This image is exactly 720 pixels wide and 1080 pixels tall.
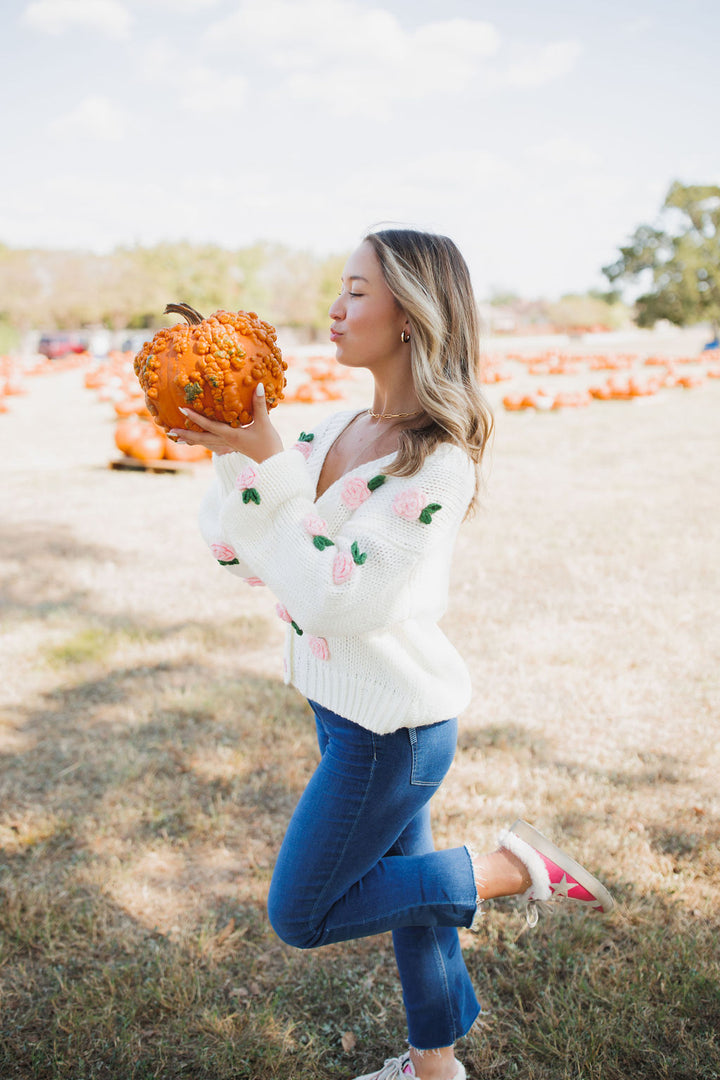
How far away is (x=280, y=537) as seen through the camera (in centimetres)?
191

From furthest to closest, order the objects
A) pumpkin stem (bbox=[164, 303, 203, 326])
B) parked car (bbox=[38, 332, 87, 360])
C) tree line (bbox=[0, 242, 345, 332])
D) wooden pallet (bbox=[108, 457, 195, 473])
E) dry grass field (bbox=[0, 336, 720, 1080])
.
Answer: tree line (bbox=[0, 242, 345, 332])
parked car (bbox=[38, 332, 87, 360])
wooden pallet (bbox=[108, 457, 195, 473])
dry grass field (bbox=[0, 336, 720, 1080])
pumpkin stem (bbox=[164, 303, 203, 326])

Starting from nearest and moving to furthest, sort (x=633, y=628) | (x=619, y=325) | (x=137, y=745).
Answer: (x=137, y=745)
(x=633, y=628)
(x=619, y=325)

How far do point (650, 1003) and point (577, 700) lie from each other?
2.00m

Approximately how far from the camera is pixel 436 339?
1.97 metres

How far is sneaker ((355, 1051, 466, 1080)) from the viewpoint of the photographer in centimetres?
225

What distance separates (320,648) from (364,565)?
0.29m

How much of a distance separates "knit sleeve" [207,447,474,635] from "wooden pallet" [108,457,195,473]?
8216mm

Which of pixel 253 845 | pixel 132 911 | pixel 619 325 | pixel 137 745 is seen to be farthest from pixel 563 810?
pixel 619 325

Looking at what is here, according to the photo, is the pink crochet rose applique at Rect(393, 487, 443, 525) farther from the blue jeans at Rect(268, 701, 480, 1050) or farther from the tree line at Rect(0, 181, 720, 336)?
the tree line at Rect(0, 181, 720, 336)

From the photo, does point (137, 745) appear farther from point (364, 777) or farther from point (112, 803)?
point (364, 777)

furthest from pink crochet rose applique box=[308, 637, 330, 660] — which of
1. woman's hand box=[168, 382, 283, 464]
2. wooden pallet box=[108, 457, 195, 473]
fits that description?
wooden pallet box=[108, 457, 195, 473]

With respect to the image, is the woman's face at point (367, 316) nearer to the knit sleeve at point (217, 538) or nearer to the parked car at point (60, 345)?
the knit sleeve at point (217, 538)

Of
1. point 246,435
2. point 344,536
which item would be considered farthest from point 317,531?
point 246,435

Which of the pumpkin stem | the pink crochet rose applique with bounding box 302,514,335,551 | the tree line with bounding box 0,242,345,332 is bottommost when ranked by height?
the pink crochet rose applique with bounding box 302,514,335,551
